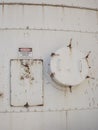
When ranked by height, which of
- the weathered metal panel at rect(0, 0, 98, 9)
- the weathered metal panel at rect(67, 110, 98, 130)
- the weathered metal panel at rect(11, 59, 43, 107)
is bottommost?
the weathered metal panel at rect(67, 110, 98, 130)

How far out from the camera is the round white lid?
510cm

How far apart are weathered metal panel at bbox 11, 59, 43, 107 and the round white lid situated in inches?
10.4

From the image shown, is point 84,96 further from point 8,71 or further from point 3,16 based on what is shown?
point 3,16

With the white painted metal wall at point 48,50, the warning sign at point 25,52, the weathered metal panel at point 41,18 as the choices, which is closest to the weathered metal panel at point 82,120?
the white painted metal wall at point 48,50

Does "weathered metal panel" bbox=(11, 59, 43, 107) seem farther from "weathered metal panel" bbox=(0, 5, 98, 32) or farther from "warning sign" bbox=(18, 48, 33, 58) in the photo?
"weathered metal panel" bbox=(0, 5, 98, 32)

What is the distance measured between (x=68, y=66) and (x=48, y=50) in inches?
17.4

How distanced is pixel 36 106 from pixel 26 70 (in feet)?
1.93

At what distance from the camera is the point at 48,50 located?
5348mm

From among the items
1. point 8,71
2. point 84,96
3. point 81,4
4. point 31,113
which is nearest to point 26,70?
point 8,71

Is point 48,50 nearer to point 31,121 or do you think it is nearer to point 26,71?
point 26,71

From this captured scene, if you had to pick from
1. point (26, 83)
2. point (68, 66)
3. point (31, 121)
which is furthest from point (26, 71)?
point (31, 121)

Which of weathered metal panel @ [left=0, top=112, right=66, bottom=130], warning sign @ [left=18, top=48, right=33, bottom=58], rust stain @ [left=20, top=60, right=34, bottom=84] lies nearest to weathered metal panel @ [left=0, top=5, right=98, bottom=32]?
warning sign @ [left=18, top=48, right=33, bottom=58]

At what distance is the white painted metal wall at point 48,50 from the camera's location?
16.8ft

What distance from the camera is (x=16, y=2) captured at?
17.7 ft
